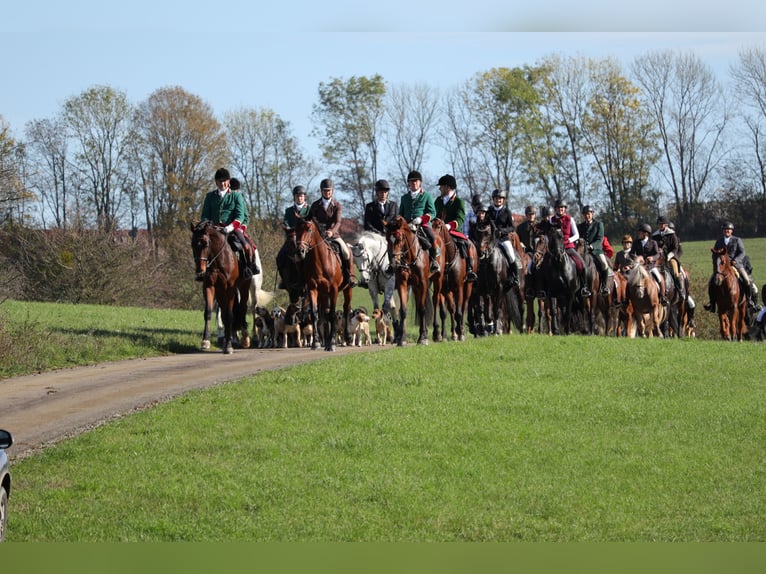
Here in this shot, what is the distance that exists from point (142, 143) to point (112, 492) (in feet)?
183

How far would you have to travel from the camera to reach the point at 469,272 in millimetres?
24250

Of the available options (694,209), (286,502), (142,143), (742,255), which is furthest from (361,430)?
(694,209)

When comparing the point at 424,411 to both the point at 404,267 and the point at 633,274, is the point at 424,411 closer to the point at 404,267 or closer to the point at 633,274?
the point at 404,267

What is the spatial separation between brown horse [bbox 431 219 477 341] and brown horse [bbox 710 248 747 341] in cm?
1025

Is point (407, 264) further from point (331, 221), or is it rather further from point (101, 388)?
point (101, 388)

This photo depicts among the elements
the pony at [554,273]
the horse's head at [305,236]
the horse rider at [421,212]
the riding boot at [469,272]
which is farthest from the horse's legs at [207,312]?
the pony at [554,273]

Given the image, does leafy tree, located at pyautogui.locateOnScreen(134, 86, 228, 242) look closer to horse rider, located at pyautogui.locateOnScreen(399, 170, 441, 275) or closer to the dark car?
horse rider, located at pyautogui.locateOnScreen(399, 170, 441, 275)

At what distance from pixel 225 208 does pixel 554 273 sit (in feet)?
26.9

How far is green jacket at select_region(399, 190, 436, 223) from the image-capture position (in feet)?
75.5

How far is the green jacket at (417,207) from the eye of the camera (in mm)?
23000

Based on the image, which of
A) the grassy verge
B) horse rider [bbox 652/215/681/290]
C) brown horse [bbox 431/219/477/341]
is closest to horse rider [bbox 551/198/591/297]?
brown horse [bbox 431/219/477/341]

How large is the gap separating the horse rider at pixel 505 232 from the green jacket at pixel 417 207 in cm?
379

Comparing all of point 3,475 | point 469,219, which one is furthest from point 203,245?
point 3,475

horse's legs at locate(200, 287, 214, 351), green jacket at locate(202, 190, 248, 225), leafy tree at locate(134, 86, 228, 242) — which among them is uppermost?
leafy tree at locate(134, 86, 228, 242)
